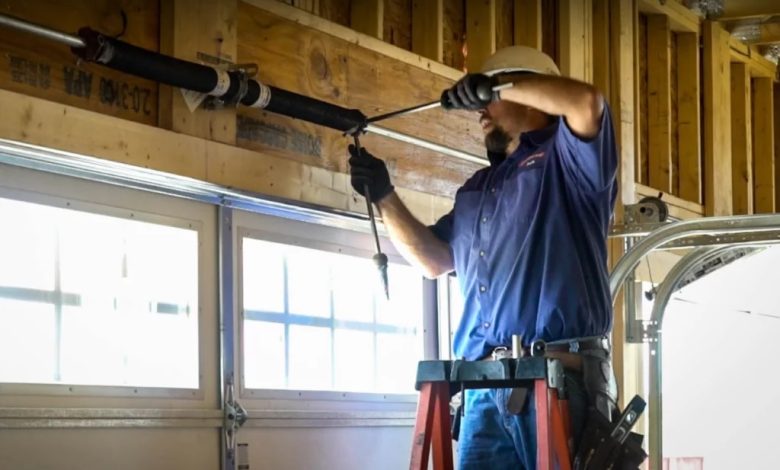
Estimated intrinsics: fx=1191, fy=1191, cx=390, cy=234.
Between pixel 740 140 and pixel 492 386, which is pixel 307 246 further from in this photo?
pixel 740 140

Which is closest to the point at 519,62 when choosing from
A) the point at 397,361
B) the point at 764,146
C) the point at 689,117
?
the point at 397,361

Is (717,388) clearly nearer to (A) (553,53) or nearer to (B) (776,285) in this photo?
(B) (776,285)

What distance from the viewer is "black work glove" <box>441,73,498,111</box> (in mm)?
2783

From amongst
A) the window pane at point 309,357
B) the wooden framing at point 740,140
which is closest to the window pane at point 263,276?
the window pane at point 309,357

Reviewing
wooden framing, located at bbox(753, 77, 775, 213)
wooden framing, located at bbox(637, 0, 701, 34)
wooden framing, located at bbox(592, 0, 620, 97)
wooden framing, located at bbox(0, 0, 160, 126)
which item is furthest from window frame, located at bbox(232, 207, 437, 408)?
wooden framing, located at bbox(753, 77, 775, 213)

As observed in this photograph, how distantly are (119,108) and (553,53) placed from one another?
243 centimetres

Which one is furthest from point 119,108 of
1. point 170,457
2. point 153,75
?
point 170,457

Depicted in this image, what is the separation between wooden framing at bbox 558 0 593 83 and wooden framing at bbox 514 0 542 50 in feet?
0.47

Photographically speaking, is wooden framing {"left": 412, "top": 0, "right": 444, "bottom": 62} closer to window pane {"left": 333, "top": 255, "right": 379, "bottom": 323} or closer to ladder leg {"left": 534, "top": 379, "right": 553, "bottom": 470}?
window pane {"left": 333, "top": 255, "right": 379, "bottom": 323}

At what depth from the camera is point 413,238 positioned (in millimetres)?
3312

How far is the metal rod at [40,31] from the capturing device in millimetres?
2600

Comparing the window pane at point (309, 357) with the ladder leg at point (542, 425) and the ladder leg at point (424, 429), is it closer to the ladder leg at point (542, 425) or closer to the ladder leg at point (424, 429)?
the ladder leg at point (424, 429)

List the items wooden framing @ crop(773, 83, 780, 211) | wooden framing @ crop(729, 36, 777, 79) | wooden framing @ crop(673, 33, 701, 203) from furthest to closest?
wooden framing @ crop(773, 83, 780, 211)
wooden framing @ crop(729, 36, 777, 79)
wooden framing @ crop(673, 33, 701, 203)

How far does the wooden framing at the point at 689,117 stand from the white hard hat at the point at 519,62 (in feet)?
8.38
